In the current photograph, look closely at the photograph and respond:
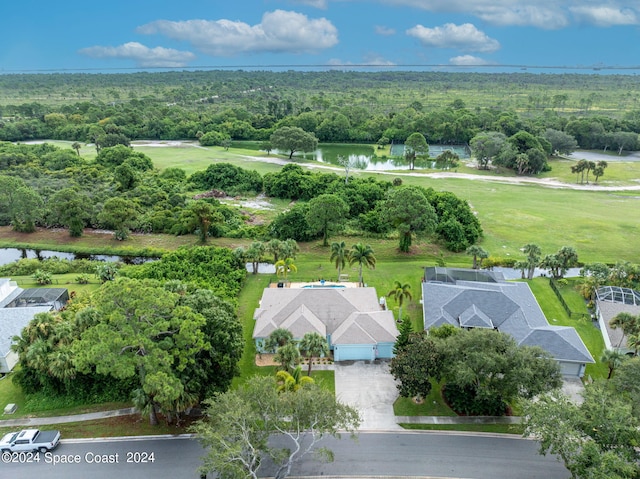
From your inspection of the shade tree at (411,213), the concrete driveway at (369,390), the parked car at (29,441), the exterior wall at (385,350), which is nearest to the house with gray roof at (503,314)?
the exterior wall at (385,350)

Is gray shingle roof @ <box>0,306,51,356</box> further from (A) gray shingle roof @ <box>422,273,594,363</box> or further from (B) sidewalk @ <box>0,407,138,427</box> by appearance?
(A) gray shingle roof @ <box>422,273,594,363</box>

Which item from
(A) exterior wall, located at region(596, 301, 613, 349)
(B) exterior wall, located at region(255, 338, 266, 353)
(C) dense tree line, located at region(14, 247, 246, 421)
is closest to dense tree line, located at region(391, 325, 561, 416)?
(B) exterior wall, located at region(255, 338, 266, 353)

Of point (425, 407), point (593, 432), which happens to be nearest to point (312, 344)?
point (425, 407)

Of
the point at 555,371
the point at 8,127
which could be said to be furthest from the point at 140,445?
the point at 8,127

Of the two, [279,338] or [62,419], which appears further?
[279,338]

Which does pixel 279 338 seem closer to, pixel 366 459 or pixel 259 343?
pixel 259 343

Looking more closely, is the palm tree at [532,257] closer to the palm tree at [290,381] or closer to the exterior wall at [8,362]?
the palm tree at [290,381]

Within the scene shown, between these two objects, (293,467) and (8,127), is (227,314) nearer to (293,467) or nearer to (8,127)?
(293,467)
